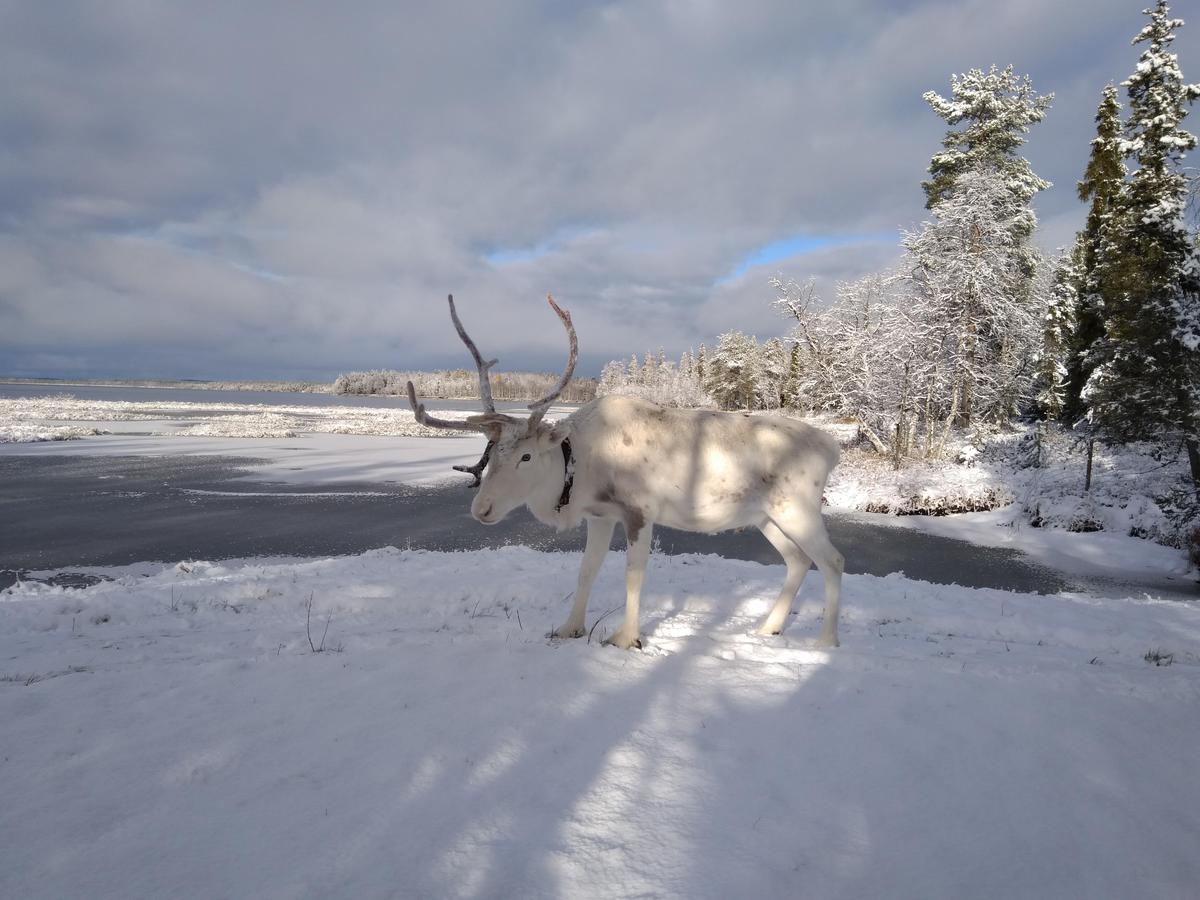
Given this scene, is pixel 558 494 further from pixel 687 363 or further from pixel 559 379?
pixel 687 363

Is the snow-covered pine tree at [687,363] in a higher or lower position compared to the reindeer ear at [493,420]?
higher

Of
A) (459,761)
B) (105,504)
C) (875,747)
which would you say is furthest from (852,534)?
(105,504)

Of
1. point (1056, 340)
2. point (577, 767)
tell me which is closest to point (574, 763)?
point (577, 767)

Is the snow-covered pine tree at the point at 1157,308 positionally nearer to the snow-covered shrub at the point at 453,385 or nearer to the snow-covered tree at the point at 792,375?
the snow-covered tree at the point at 792,375

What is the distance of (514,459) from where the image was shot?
15.4 feet

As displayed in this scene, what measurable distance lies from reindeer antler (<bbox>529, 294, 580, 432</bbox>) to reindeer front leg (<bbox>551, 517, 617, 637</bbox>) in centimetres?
98

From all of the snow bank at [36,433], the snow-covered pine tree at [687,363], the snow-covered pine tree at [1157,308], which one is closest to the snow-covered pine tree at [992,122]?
the snow-covered pine tree at [1157,308]

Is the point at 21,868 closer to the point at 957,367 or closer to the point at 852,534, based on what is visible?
the point at 852,534

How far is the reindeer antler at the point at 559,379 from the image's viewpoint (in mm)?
4730

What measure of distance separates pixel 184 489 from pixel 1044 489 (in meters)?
26.8

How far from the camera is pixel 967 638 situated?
584 centimetres

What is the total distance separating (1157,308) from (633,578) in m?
16.8

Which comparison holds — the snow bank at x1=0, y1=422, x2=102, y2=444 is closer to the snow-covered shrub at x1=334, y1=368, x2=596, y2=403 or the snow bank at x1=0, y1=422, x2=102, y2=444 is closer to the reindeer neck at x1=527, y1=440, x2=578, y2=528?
the reindeer neck at x1=527, y1=440, x2=578, y2=528

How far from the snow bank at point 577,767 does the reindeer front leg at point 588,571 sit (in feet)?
0.97
